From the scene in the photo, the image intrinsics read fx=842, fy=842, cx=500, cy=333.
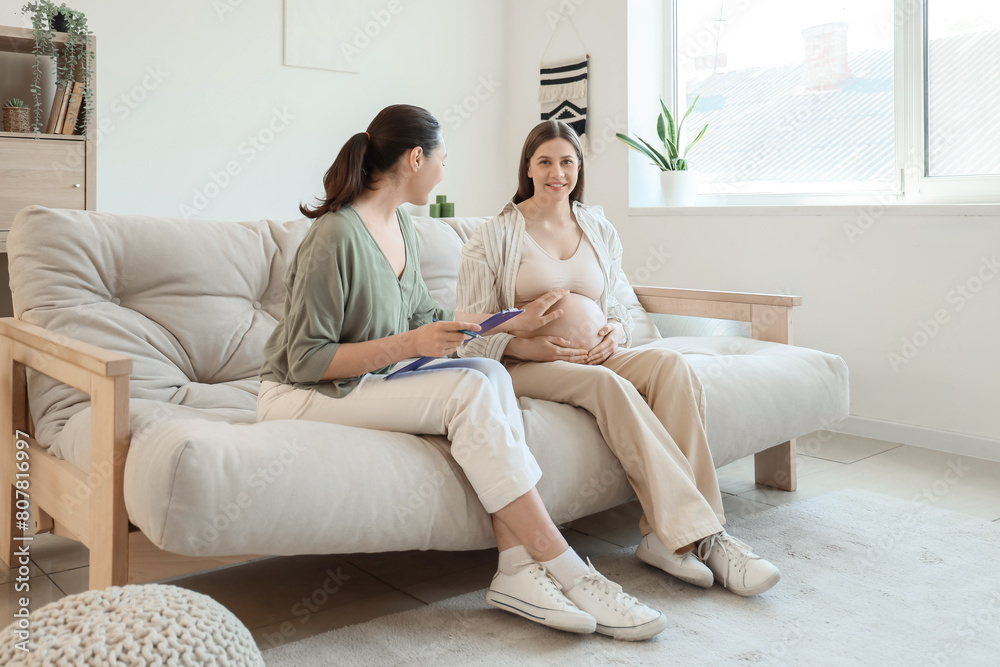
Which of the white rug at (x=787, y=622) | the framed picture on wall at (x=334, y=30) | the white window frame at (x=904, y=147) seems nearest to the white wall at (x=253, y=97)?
the framed picture on wall at (x=334, y=30)

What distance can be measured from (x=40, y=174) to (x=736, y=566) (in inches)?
107

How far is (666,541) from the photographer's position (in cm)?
178

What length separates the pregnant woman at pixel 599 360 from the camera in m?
1.80

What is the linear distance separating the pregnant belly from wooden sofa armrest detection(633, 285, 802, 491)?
0.72m

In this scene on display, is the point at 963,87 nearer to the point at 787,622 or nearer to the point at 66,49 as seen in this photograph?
the point at 787,622

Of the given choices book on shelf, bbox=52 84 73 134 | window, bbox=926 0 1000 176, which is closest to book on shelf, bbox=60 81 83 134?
book on shelf, bbox=52 84 73 134

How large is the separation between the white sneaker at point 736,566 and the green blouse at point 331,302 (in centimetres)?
81

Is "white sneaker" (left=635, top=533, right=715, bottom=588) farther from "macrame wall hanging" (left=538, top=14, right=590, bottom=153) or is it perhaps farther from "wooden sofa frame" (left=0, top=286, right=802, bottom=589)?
"macrame wall hanging" (left=538, top=14, right=590, bottom=153)

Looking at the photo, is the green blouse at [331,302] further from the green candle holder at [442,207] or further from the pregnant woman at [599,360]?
the green candle holder at [442,207]

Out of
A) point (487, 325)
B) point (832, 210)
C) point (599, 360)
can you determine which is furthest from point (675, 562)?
point (832, 210)

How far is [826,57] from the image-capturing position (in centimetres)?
352

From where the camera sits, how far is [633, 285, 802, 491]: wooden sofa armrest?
2551 millimetres

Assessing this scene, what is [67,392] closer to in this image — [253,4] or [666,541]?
[666,541]

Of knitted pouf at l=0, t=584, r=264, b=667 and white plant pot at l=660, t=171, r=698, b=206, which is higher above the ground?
white plant pot at l=660, t=171, r=698, b=206
